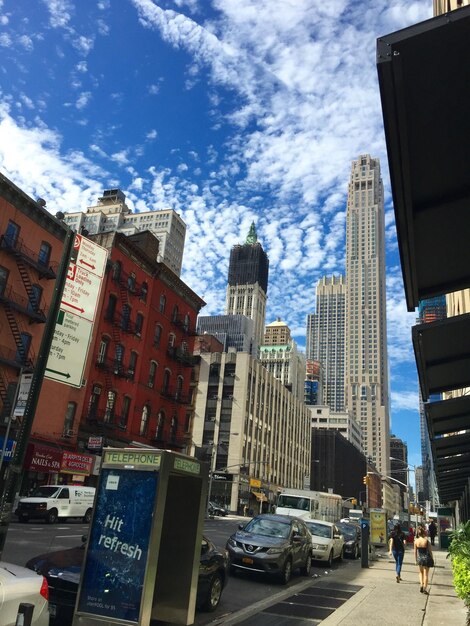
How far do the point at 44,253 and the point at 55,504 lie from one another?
16628 millimetres

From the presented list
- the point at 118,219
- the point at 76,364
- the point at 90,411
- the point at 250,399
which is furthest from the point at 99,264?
the point at 118,219

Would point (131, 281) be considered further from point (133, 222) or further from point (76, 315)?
point (133, 222)

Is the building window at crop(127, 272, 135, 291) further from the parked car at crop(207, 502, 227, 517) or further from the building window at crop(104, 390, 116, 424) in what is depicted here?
the parked car at crop(207, 502, 227, 517)

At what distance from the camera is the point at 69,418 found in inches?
1443

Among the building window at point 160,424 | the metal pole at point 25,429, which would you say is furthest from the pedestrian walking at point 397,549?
the building window at point 160,424

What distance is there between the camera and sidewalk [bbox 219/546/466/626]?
31.9 feet

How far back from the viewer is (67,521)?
2900cm

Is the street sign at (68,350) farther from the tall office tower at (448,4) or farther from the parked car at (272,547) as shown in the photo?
the tall office tower at (448,4)

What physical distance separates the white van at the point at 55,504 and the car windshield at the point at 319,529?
35.5ft

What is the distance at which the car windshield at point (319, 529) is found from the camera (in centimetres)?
2080

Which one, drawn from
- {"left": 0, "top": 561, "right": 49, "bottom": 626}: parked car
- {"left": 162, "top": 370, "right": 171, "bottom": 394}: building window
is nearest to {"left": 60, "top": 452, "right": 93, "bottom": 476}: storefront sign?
{"left": 162, "top": 370, "right": 171, "bottom": 394}: building window

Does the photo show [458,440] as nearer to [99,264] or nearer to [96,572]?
[96,572]

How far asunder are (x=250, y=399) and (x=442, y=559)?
58606 millimetres

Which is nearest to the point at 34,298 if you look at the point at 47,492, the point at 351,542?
the point at 47,492
